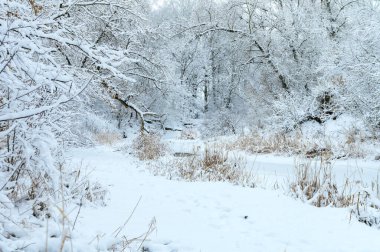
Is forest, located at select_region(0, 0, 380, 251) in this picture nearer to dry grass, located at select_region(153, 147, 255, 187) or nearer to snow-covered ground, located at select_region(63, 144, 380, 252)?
dry grass, located at select_region(153, 147, 255, 187)

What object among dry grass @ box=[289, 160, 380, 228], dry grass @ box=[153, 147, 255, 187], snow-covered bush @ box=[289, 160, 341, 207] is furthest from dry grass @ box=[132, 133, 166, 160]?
dry grass @ box=[289, 160, 380, 228]

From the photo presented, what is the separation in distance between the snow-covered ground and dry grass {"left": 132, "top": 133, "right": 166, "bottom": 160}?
5197 millimetres

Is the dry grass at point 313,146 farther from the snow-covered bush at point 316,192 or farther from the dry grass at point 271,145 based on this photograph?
the snow-covered bush at point 316,192

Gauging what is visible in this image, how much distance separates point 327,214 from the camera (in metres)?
3.48

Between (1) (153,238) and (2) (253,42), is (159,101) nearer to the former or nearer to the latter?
(2) (253,42)

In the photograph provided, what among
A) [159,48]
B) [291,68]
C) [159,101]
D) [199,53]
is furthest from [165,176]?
[199,53]

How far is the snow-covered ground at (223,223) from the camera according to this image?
8.63ft

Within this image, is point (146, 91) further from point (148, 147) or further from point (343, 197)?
point (343, 197)

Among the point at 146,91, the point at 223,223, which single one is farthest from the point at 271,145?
the point at 223,223

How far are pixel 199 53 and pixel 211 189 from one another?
23.9m

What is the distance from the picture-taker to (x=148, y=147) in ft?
34.4

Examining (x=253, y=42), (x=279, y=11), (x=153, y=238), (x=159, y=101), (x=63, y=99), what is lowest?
(x=153, y=238)

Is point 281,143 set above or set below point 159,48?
below

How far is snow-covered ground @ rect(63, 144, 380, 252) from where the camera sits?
263 centimetres
